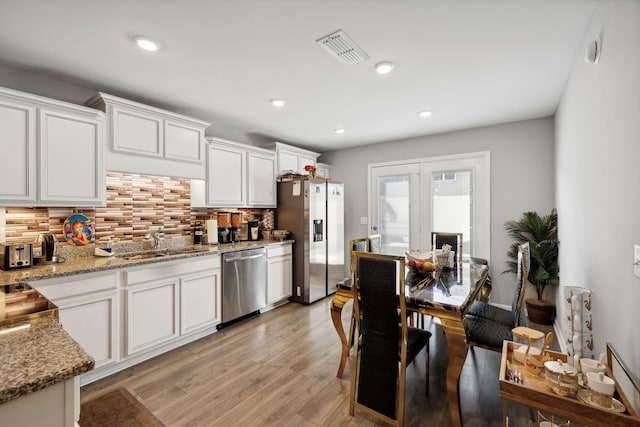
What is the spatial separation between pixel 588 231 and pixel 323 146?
3887 mm

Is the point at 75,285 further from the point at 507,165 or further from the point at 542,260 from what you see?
the point at 507,165

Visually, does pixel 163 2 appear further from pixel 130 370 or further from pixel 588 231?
pixel 588 231

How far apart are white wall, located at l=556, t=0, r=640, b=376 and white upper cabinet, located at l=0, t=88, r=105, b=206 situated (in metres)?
3.44

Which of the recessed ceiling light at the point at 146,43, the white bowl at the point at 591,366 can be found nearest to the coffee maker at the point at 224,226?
the recessed ceiling light at the point at 146,43

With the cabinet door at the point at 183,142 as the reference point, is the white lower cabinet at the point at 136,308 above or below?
below

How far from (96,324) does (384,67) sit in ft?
9.89

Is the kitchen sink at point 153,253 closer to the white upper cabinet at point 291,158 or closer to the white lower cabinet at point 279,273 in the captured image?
the white lower cabinet at point 279,273

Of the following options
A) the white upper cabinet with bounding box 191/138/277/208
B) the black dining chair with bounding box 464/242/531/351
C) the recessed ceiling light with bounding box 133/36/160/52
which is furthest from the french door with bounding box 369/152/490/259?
the recessed ceiling light with bounding box 133/36/160/52

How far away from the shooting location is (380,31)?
1884mm

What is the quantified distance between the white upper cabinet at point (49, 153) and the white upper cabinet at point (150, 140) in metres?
0.13

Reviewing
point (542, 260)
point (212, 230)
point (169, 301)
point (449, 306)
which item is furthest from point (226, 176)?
point (542, 260)

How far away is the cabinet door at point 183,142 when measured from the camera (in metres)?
3.01

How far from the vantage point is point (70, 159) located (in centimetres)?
238

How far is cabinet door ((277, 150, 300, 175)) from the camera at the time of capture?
14.6ft
